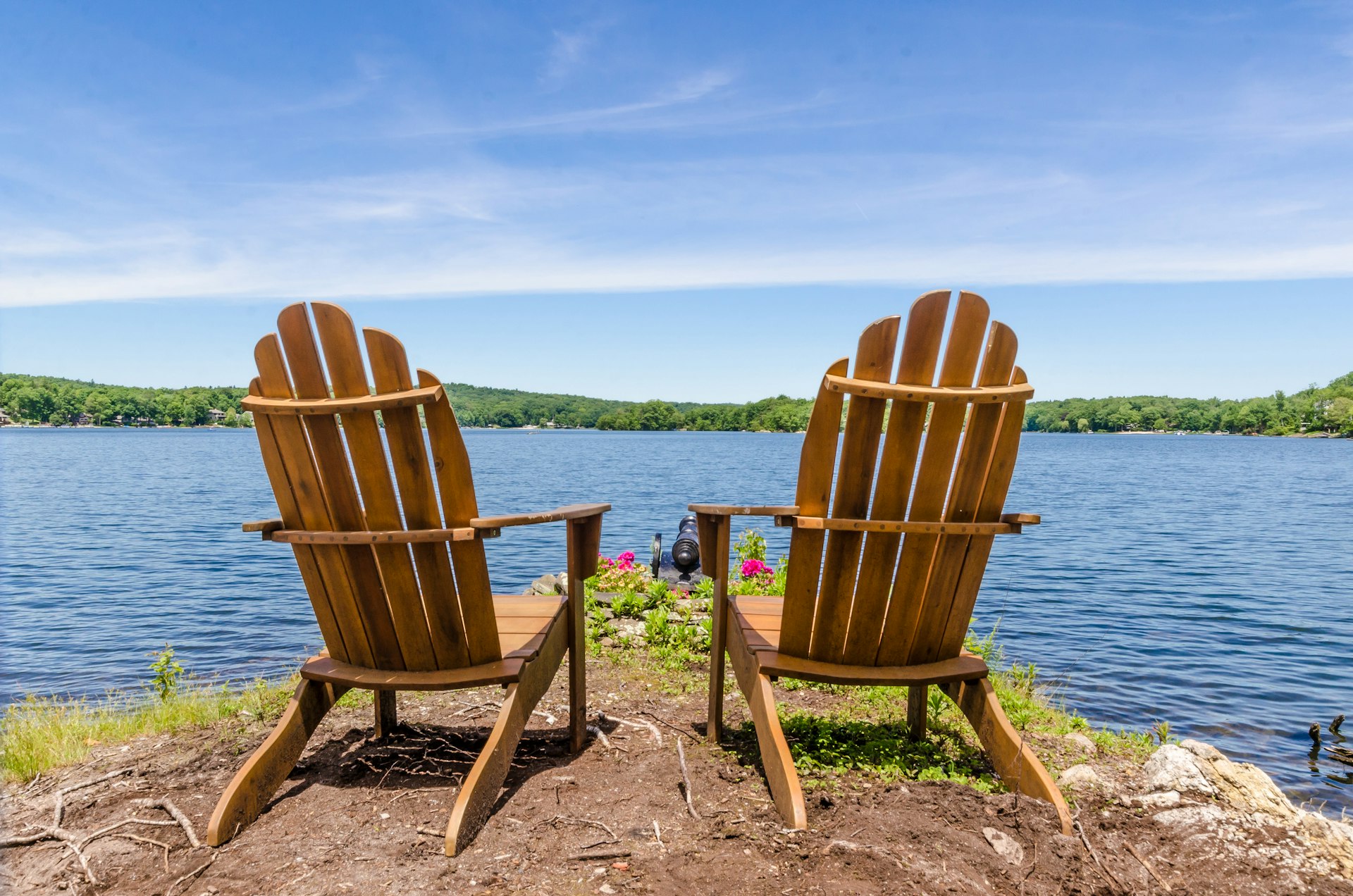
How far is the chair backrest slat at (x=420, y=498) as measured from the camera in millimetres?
2598

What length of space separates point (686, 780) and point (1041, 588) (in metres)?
11.2

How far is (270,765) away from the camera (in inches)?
111

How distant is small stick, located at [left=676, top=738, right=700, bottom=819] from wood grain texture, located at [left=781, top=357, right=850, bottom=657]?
0.65 m

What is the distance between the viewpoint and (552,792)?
2.91 m

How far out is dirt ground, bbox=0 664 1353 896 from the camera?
88.3 inches

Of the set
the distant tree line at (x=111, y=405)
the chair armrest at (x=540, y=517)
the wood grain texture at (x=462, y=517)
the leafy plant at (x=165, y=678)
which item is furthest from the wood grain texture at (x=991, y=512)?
the distant tree line at (x=111, y=405)

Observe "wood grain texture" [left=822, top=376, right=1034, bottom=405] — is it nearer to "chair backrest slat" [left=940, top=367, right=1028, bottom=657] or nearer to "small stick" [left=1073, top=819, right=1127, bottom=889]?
"chair backrest slat" [left=940, top=367, right=1028, bottom=657]

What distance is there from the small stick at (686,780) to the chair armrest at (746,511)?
1.02 m

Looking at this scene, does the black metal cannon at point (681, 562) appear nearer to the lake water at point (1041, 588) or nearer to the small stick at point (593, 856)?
the lake water at point (1041, 588)

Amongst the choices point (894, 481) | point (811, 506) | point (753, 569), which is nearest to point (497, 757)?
point (811, 506)

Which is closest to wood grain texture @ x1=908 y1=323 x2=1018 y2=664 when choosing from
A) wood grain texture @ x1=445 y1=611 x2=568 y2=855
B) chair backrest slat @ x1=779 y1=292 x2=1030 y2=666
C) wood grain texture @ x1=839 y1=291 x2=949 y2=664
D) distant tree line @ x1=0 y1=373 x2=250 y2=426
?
chair backrest slat @ x1=779 y1=292 x2=1030 y2=666

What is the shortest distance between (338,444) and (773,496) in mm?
24249

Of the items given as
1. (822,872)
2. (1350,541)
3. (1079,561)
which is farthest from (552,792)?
(1350,541)

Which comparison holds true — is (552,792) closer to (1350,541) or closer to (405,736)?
(405,736)
